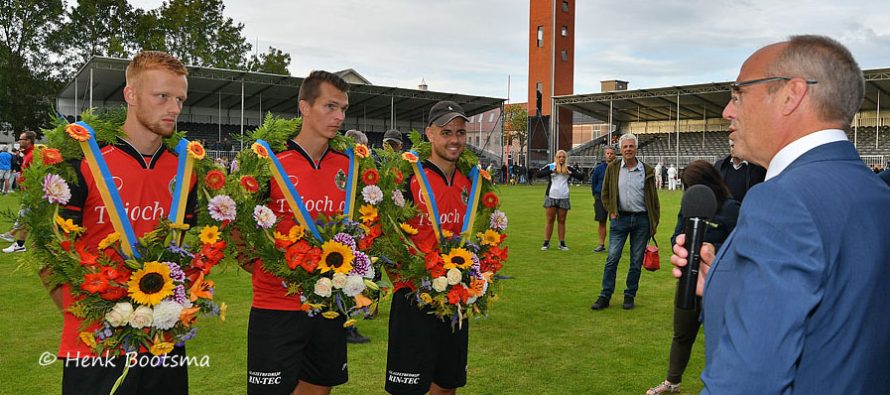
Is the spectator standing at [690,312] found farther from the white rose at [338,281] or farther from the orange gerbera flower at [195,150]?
the orange gerbera flower at [195,150]

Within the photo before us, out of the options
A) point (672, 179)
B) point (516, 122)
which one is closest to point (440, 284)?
point (672, 179)

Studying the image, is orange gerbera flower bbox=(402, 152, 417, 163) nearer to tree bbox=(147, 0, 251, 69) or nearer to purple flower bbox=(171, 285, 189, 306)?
purple flower bbox=(171, 285, 189, 306)

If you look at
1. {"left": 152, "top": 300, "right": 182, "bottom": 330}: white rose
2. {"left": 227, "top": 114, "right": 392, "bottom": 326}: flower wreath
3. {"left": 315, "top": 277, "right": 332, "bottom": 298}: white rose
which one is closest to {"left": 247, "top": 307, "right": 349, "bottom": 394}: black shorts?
{"left": 227, "top": 114, "right": 392, "bottom": 326}: flower wreath

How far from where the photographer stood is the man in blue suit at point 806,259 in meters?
1.45

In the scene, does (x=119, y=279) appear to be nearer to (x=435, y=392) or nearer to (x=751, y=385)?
(x=435, y=392)

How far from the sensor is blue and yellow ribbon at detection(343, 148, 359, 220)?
13.7 ft

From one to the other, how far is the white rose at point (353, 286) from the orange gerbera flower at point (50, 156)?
1612mm

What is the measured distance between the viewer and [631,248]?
27.5 feet

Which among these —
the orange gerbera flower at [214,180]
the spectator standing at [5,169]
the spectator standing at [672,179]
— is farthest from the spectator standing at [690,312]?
the spectator standing at [672,179]

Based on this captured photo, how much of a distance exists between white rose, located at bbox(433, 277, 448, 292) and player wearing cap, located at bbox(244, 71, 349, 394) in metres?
0.62

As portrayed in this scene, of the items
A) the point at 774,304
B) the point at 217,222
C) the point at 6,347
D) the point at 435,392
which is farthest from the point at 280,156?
the point at 6,347

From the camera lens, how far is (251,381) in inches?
149

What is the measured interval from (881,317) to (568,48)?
58.3 metres

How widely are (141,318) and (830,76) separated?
114 inches
